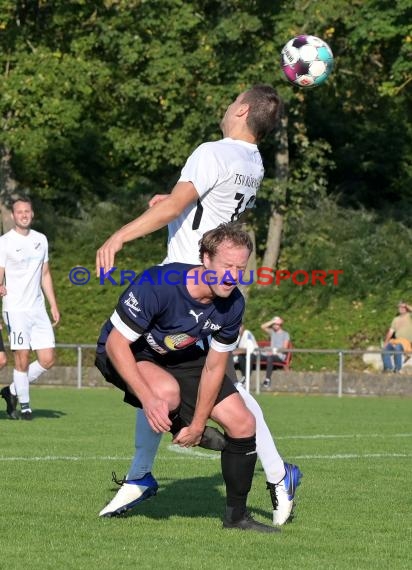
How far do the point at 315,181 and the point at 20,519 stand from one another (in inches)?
1134

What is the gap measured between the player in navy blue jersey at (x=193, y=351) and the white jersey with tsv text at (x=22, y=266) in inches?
292

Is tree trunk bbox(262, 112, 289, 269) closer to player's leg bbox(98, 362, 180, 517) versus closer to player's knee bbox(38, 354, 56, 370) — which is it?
player's knee bbox(38, 354, 56, 370)

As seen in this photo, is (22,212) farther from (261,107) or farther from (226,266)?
(226,266)

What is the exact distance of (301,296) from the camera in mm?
32281

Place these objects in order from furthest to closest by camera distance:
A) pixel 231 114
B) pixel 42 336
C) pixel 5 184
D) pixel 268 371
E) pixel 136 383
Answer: pixel 5 184 → pixel 268 371 → pixel 42 336 → pixel 231 114 → pixel 136 383

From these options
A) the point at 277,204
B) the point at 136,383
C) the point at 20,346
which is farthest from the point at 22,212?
the point at 277,204

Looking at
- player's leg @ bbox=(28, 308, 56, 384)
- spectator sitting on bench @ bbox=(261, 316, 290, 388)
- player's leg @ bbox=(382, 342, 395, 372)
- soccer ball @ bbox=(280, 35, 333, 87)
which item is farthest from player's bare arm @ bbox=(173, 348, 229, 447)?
player's leg @ bbox=(382, 342, 395, 372)

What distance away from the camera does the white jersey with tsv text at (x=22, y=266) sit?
14219mm

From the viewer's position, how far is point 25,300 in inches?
568

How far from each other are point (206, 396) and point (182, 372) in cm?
33

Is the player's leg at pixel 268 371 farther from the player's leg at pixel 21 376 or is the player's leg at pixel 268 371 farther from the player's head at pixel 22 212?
the player's head at pixel 22 212

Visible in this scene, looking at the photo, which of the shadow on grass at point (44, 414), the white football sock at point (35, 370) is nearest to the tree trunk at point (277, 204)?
the shadow on grass at point (44, 414)

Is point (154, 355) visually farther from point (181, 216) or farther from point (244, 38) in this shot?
point (244, 38)

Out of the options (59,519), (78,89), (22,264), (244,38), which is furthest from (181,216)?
(78,89)
